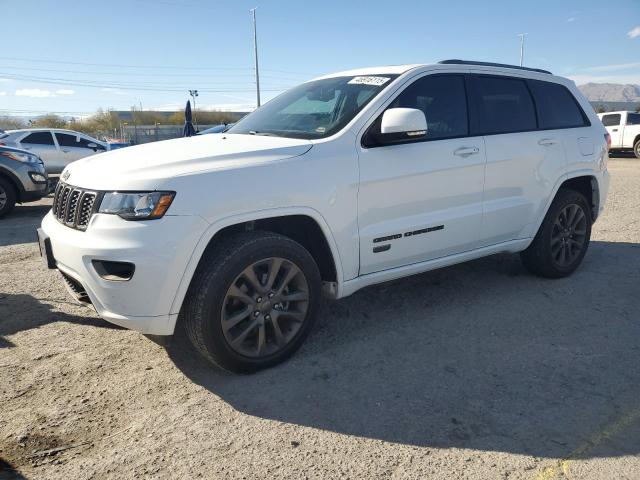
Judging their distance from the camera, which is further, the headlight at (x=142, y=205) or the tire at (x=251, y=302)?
the tire at (x=251, y=302)

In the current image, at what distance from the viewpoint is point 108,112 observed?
219 ft

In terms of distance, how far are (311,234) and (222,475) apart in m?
1.53

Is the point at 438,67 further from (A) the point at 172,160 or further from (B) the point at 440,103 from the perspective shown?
(A) the point at 172,160

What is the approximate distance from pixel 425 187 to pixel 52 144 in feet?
41.4

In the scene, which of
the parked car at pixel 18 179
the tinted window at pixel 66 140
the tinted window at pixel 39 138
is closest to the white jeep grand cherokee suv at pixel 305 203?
the parked car at pixel 18 179

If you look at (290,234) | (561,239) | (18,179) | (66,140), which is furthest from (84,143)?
(561,239)

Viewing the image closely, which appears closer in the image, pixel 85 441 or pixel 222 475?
pixel 222 475

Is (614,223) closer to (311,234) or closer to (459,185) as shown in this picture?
(459,185)

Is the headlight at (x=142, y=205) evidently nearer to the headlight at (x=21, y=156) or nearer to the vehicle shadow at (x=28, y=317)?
the vehicle shadow at (x=28, y=317)

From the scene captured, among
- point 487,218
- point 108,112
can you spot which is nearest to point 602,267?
point 487,218

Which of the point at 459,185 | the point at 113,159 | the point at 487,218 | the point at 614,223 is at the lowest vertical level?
the point at 614,223

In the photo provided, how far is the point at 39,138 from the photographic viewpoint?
43.3 ft

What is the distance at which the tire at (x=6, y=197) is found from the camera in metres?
8.27

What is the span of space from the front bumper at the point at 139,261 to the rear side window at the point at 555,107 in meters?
3.36
